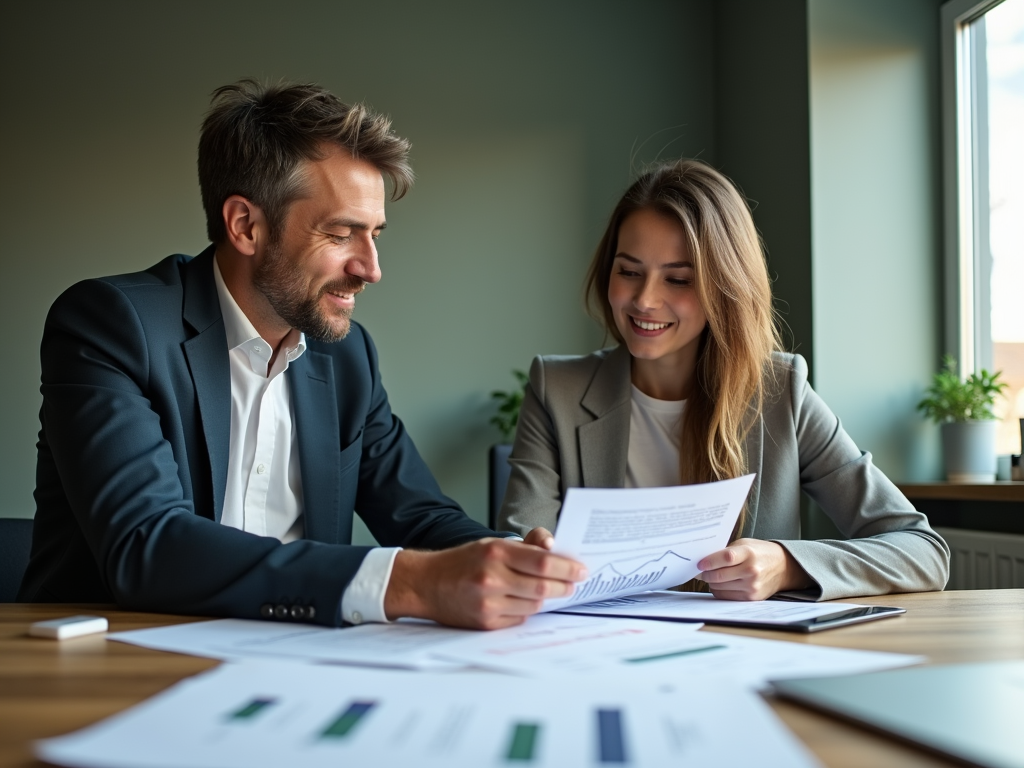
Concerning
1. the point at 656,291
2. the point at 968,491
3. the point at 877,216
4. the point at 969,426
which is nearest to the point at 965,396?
the point at 969,426

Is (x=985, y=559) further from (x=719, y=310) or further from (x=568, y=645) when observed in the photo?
(x=568, y=645)

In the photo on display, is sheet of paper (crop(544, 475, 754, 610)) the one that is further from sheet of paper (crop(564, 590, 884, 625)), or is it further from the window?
the window

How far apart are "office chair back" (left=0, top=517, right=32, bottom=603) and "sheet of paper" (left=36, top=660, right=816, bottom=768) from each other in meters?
1.12

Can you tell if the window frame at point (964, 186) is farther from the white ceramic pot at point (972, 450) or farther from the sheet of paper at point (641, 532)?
the sheet of paper at point (641, 532)

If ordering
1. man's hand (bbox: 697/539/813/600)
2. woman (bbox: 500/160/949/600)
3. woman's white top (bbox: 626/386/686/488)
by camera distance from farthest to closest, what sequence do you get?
woman's white top (bbox: 626/386/686/488) → woman (bbox: 500/160/949/600) → man's hand (bbox: 697/539/813/600)

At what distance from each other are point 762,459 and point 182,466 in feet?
3.30

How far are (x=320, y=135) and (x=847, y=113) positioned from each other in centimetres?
223

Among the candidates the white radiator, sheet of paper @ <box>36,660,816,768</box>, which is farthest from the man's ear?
the white radiator

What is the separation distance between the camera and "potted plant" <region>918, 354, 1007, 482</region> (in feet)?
9.73

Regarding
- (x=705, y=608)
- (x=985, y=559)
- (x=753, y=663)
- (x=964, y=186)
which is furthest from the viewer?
(x=964, y=186)

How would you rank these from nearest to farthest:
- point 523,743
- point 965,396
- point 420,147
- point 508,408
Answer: point 523,743, point 965,396, point 508,408, point 420,147

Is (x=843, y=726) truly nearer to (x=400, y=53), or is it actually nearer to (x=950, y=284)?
(x=950, y=284)

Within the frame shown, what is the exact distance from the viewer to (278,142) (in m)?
1.76

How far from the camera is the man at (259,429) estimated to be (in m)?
1.02
